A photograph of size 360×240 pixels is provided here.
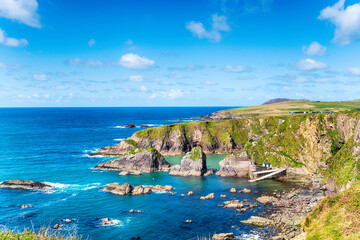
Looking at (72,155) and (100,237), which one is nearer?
(100,237)

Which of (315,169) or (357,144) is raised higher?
(357,144)

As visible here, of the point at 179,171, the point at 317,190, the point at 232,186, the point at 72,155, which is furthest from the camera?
the point at 72,155

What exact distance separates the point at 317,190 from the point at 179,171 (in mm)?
44999

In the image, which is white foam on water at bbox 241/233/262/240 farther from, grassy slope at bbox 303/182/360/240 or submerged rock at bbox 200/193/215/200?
submerged rock at bbox 200/193/215/200

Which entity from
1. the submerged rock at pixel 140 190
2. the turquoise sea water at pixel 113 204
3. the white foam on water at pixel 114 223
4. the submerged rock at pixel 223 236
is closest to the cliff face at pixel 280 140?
the turquoise sea water at pixel 113 204

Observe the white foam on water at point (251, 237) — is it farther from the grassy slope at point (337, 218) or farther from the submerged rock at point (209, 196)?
the submerged rock at point (209, 196)

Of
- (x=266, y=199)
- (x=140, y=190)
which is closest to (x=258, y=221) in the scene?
(x=266, y=199)

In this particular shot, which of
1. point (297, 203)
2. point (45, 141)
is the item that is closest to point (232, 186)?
point (297, 203)

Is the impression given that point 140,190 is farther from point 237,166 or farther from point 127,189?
point 237,166

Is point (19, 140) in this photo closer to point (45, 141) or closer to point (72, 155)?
point (45, 141)

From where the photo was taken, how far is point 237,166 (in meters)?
98.3

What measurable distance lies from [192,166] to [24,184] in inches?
2121

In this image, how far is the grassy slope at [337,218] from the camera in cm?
2692

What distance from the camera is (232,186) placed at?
84.0 meters
